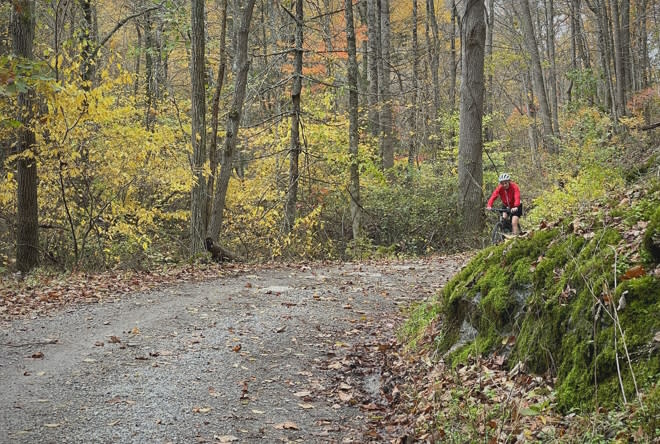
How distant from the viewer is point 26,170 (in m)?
13.1

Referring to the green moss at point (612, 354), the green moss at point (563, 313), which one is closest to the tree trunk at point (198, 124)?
the green moss at point (563, 313)

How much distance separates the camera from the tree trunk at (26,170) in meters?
12.7

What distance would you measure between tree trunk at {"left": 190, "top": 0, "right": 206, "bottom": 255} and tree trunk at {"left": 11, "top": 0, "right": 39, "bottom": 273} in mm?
3513

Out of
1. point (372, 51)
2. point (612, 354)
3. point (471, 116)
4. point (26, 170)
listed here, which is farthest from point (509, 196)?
→ point (372, 51)

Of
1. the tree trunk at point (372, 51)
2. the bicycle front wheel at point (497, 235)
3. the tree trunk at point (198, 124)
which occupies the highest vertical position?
the tree trunk at point (372, 51)

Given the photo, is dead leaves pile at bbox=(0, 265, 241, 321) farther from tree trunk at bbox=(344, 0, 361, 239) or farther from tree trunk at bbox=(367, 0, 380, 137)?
tree trunk at bbox=(367, 0, 380, 137)

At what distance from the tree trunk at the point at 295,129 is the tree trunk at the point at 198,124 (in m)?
3.01

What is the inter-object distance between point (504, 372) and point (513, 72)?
1897 inches

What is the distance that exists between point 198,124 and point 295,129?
3.86m

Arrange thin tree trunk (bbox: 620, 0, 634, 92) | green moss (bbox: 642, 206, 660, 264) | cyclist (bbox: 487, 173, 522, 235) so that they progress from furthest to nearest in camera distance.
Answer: thin tree trunk (bbox: 620, 0, 634, 92) < cyclist (bbox: 487, 173, 522, 235) < green moss (bbox: 642, 206, 660, 264)

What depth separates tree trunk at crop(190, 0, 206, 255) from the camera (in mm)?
14859

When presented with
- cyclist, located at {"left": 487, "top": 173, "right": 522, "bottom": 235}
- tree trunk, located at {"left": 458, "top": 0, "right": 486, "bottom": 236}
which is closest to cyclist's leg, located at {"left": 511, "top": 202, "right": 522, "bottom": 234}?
cyclist, located at {"left": 487, "top": 173, "right": 522, "bottom": 235}

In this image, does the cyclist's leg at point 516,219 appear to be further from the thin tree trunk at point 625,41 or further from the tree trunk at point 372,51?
the thin tree trunk at point 625,41

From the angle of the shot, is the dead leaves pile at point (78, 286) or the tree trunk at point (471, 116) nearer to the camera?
the dead leaves pile at point (78, 286)
